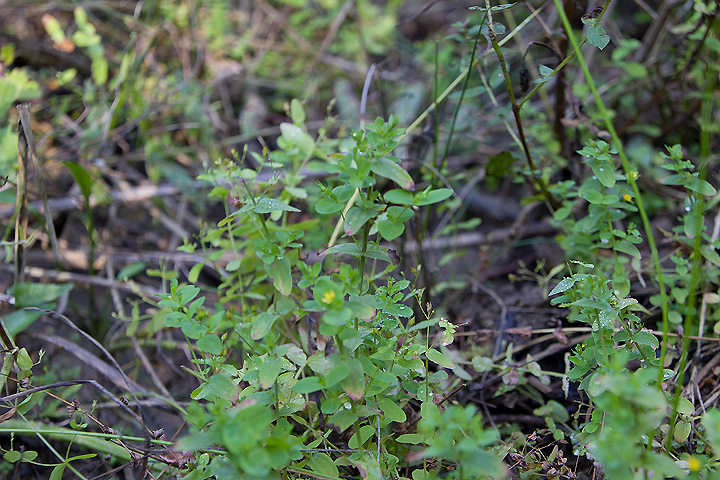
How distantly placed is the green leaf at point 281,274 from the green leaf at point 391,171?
0.36 m

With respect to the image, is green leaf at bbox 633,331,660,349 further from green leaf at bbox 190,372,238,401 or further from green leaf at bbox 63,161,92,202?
green leaf at bbox 63,161,92,202

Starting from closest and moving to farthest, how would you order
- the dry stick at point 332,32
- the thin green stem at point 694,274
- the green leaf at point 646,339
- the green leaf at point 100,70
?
the thin green stem at point 694,274
the green leaf at point 646,339
the green leaf at point 100,70
the dry stick at point 332,32

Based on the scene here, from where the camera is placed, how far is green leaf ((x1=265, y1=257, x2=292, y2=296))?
136 cm

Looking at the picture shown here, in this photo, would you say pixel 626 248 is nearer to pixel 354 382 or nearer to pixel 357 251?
pixel 357 251

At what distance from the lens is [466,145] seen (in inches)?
110

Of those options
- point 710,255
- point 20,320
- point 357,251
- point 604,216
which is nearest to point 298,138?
point 357,251

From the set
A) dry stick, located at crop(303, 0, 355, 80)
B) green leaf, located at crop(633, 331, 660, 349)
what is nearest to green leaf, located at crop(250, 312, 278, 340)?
green leaf, located at crop(633, 331, 660, 349)

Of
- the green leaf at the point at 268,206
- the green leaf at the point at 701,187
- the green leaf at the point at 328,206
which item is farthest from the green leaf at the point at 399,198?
the green leaf at the point at 701,187

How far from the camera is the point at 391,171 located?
50.8 inches

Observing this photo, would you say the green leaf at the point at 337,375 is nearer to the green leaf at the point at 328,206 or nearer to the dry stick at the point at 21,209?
the green leaf at the point at 328,206

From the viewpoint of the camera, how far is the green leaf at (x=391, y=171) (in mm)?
1278

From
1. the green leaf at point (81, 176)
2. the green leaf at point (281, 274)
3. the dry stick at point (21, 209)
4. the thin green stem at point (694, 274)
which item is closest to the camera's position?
the thin green stem at point (694, 274)

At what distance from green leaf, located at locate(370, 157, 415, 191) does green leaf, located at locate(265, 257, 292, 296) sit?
0.36 metres

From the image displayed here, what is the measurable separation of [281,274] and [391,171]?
1.34 ft
